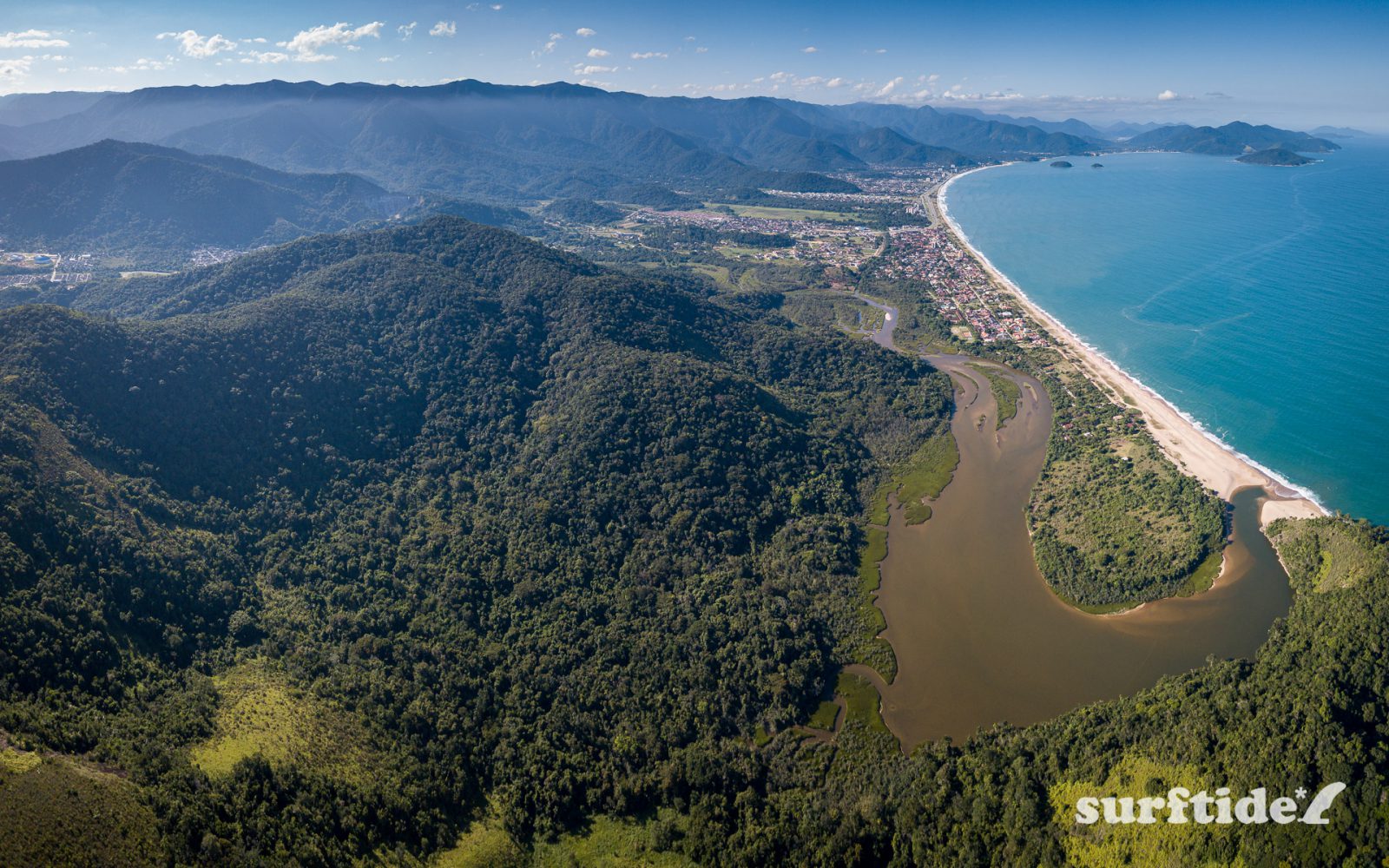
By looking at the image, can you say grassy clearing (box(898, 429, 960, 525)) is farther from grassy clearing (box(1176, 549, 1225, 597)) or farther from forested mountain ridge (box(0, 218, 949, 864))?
grassy clearing (box(1176, 549, 1225, 597))

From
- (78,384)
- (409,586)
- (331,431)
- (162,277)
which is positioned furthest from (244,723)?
(162,277)

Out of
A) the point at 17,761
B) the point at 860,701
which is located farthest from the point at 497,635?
the point at 860,701

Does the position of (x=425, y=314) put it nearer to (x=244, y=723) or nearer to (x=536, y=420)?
(x=536, y=420)

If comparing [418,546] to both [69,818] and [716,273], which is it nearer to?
[69,818]

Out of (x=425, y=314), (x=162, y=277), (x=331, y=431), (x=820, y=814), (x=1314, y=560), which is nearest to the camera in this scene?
(x=820, y=814)

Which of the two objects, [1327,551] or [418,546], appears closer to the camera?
[1327,551]

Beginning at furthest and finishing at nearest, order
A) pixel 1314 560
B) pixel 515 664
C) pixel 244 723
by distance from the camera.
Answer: pixel 1314 560 → pixel 515 664 → pixel 244 723
